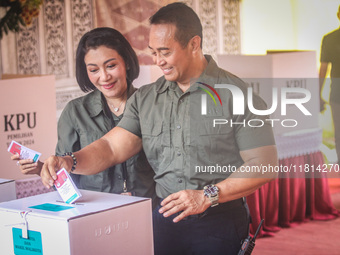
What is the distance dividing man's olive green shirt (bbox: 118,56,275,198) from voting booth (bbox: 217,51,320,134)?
0.13 metres

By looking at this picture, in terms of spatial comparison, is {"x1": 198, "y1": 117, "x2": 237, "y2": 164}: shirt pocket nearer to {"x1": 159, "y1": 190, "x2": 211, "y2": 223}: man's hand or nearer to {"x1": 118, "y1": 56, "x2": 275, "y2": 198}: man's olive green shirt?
{"x1": 118, "y1": 56, "x2": 275, "y2": 198}: man's olive green shirt

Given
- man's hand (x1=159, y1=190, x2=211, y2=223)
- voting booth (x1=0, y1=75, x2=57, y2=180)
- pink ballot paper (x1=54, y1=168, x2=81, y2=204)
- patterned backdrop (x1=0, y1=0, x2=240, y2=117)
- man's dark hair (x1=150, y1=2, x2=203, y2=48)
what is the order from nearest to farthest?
1. pink ballot paper (x1=54, y1=168, x2=81, y2=204)
2. man's hand (x1=159, y1=190, x2=211, y2=223)
3. man's dark hair (x1=150, y1=2, x2=203, y2=48)
4. voting booth (x1=0, y1=75, x2=57, y2=180)
5. patterned backdrop (x1=0, y1=0, x2=240, y2=117)

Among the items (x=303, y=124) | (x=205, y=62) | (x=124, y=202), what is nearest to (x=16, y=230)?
(x=124, y=202)

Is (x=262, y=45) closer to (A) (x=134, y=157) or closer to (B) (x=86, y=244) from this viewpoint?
(A) (x=134, y=157)

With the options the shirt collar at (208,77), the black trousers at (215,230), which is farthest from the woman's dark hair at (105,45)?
the black trousers at (215,230)

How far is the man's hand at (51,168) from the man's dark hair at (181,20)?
22.6 inches

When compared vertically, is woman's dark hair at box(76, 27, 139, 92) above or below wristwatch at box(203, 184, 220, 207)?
above

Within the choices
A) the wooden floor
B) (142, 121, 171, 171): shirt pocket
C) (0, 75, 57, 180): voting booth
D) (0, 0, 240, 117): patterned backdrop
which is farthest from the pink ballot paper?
(0, 0, 240, 117): patterned backdrop

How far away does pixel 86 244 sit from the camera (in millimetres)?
1171

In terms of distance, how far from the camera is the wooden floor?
3242 mm

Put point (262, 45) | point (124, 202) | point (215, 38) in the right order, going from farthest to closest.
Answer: point (215, 38)
point (262, 45)
point (124, 202)

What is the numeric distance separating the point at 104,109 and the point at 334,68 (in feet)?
3.19

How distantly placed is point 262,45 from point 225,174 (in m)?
2.95

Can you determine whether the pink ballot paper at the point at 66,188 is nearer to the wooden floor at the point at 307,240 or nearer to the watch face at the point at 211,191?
the watch face at the point at 211,191
